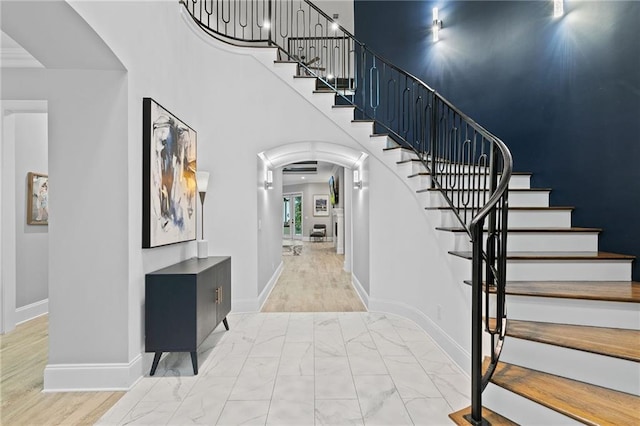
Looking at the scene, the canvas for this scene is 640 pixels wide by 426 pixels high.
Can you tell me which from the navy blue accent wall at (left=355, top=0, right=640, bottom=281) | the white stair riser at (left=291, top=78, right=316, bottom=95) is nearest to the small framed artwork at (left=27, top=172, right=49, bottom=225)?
the white stair riser at (left=291, top=78, right=316, bottom=95)

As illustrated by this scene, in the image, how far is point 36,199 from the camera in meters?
4.20

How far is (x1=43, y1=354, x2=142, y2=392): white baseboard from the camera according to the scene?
248 centimetres

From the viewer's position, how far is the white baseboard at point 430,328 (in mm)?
2792

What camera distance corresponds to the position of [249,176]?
448 cm

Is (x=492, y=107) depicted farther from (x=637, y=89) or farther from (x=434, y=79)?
(x=637, y=89)

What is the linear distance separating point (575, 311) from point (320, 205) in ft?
46.5

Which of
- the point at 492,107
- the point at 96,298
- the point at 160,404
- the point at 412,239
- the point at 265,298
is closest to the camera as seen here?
the point at 160,404

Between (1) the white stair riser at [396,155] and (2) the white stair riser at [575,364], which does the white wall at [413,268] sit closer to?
(1) the white stair riser at [396,155]

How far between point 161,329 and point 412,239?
285cm

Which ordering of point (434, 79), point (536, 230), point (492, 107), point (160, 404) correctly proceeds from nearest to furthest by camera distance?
point (160, 404), point (536, 230), point (492, 107), point (434, 79)

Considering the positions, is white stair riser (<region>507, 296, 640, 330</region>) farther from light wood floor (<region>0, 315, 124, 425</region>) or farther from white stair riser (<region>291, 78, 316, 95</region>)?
white stair riser (<region>291, 78, 316, 95</region>)

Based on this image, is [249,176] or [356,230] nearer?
[249,176]

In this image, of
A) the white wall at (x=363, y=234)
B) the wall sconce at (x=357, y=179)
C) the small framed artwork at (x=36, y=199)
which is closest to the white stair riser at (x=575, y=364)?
the white wall at (x=363, y=234)

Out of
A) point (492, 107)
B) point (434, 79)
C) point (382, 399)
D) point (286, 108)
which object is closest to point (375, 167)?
point (286, 108)
